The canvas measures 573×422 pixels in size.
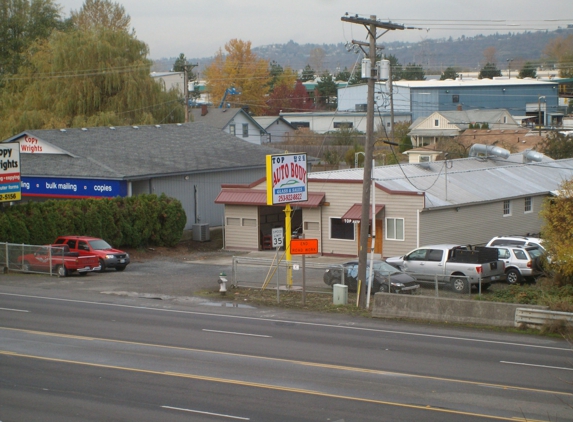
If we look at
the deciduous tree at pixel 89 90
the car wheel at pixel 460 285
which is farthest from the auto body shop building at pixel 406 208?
the deciduous tree at pixel 89 90

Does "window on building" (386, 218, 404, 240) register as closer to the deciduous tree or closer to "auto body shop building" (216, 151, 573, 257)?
"auto body shop building" (216, 151, 573, 257)

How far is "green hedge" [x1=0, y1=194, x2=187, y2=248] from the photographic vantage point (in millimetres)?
36562

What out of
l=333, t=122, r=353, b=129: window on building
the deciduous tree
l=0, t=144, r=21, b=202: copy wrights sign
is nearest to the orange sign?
l=0, t=144, r=21, b=202: copy wrights sign

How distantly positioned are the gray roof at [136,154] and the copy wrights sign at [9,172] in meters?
7.66

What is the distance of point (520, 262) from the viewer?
3006cm

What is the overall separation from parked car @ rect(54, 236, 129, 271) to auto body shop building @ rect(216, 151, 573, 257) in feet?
30.8

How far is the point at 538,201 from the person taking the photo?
144 feet

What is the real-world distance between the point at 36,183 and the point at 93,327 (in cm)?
2784

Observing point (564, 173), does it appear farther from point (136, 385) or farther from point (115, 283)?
point (136, 385)

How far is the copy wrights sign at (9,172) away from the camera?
3606 cm

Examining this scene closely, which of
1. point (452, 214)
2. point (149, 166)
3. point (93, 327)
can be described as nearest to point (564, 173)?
point (452, 214)

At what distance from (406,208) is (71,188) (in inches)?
808

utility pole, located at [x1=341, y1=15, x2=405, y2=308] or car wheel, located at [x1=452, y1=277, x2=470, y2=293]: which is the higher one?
utility pole, located at [x1=341, y1=15, x2=405, y2=308]

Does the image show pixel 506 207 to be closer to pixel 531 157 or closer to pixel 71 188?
pixel 531 157
